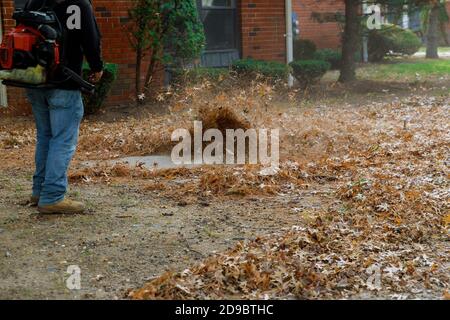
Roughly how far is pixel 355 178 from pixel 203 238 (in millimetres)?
2518

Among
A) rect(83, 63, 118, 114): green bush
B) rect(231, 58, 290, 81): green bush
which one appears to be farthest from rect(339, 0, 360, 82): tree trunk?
rect(83, 63, 118, 114): green bush

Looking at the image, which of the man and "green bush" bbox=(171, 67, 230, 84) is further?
"green bush" bbox=(171, 67, 230, 84)

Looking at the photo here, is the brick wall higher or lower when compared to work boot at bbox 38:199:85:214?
higher

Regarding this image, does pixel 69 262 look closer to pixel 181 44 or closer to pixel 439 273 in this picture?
pixel 439 273

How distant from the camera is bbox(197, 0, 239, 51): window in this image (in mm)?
15961

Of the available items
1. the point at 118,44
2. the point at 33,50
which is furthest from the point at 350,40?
the point at 33,50

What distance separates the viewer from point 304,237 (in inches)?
208

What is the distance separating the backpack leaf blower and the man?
0.12m

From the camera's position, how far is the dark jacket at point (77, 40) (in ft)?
18.9

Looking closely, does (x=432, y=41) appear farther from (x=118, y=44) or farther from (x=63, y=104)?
(x=63, y=104)

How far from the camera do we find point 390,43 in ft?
84.4

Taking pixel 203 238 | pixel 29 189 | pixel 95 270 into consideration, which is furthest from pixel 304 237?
pixel 29 189

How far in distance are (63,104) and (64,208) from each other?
0.84 metres

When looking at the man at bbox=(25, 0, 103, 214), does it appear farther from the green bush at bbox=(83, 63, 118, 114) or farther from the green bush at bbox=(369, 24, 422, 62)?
the green bush at bbox=(369, 24, 422, 62)
